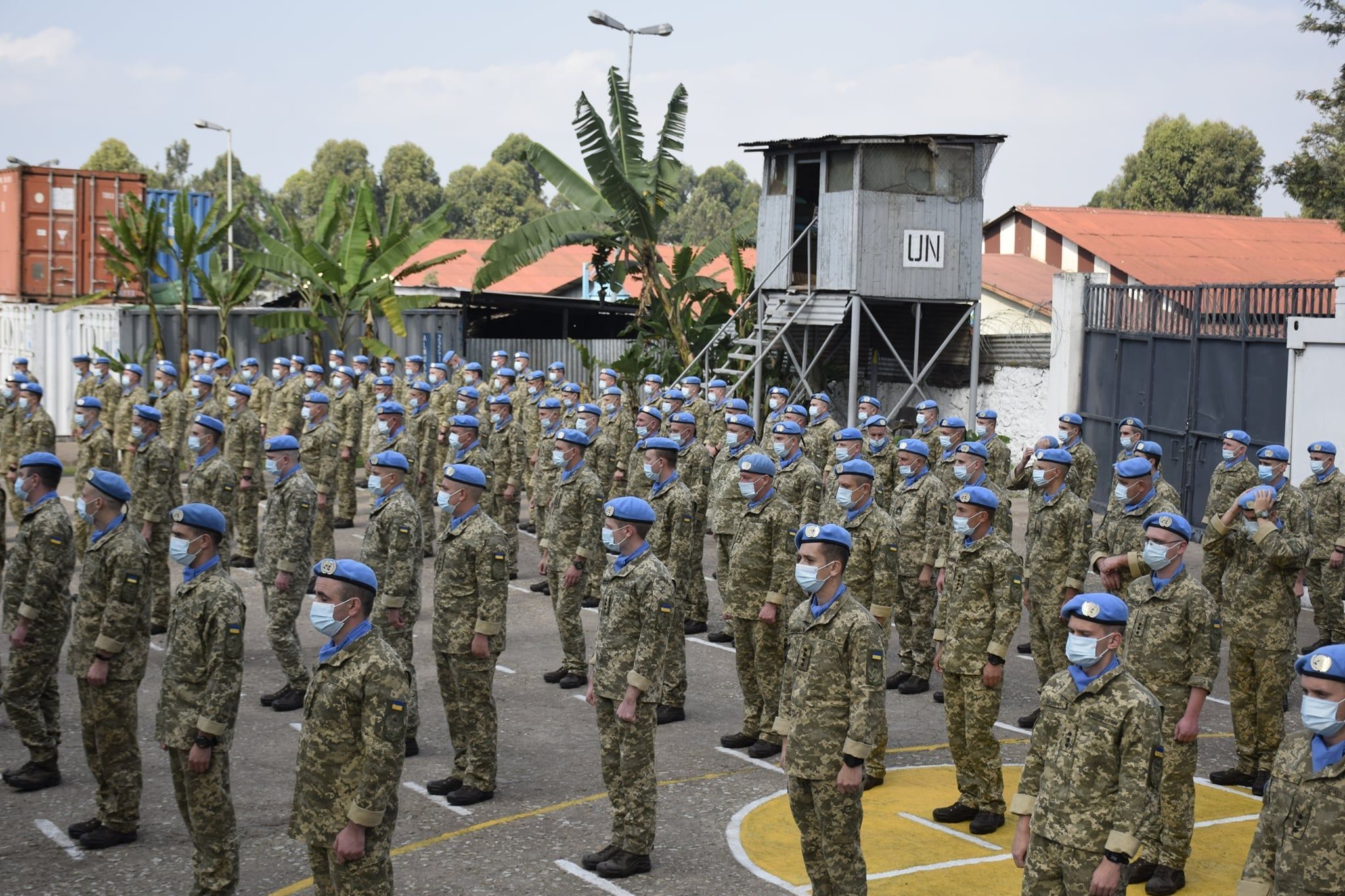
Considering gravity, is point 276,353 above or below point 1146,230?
below

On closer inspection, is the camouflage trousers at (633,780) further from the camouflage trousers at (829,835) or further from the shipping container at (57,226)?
the shipping container at (57,226)

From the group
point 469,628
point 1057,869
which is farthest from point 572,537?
point 1057,869

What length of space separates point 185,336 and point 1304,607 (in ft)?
64.1

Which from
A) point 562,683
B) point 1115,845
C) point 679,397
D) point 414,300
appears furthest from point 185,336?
point 1115,845

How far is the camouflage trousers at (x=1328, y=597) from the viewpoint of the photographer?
12.9m

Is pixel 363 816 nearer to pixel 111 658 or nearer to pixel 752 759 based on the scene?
pixel 111 658

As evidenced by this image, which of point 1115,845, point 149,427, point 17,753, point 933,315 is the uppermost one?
point 933,315

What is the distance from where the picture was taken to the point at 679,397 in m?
19.2

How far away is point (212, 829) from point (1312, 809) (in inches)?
203

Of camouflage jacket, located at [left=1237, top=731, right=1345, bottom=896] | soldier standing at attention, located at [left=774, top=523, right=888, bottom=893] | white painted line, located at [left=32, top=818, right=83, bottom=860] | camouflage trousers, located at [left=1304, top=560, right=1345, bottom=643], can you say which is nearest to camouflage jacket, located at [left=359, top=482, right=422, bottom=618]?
white painted line, located at [left=32, top=818, right=83, bottom=860]

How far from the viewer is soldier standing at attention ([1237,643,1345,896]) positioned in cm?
530

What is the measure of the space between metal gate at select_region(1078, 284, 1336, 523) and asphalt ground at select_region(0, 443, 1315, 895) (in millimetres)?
8068

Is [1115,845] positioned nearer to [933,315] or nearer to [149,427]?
[149,427]

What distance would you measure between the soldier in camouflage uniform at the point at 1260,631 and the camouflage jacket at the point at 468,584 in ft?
17.1
